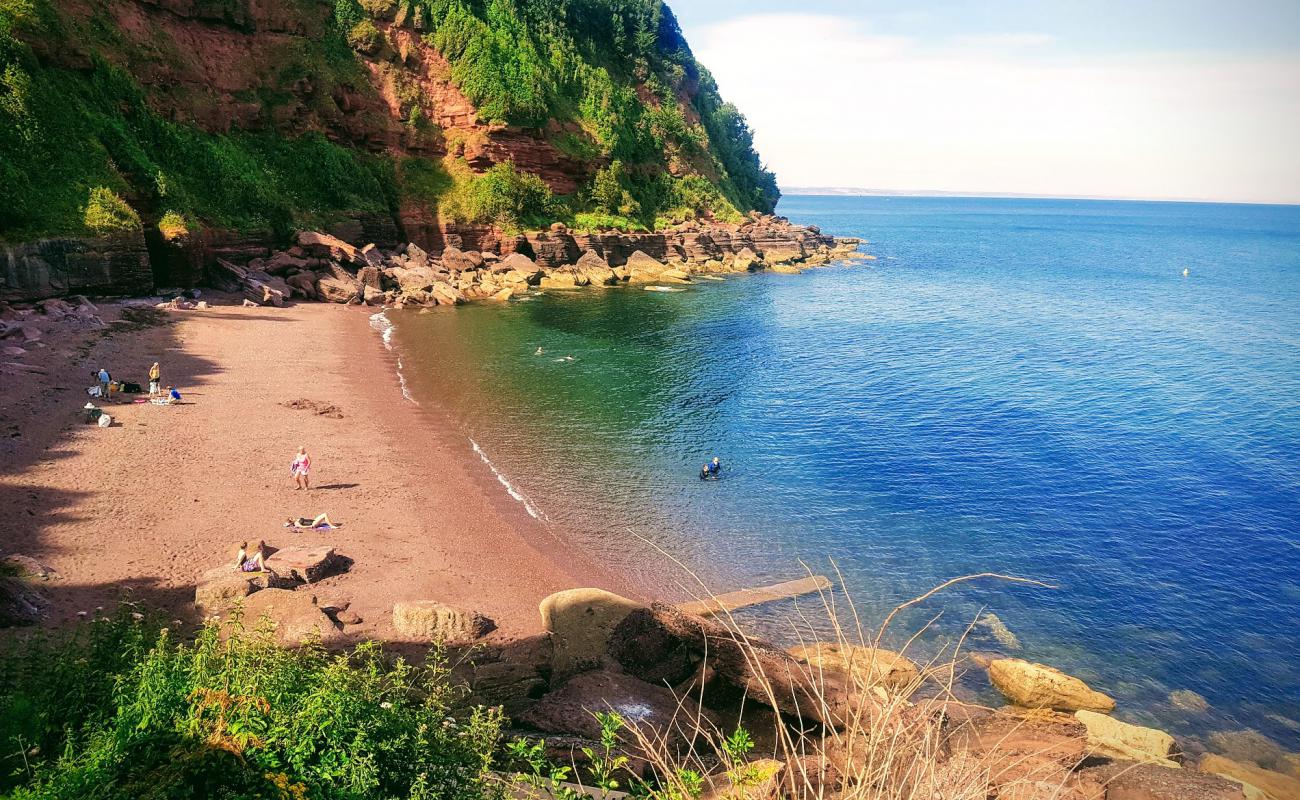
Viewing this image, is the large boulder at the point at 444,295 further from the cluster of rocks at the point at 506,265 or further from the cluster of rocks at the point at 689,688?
the cluster of rocks at the point at 689,688

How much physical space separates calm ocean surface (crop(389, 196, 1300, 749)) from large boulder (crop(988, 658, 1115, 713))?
2.33 feet

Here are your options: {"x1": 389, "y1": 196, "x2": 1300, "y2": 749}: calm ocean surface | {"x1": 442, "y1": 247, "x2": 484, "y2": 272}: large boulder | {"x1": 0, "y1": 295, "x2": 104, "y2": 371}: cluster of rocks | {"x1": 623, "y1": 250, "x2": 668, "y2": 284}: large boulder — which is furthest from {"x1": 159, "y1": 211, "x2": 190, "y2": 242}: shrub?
{"x1": 623, "y1": 250, "x2": 668, "y2": 284}: large boulder

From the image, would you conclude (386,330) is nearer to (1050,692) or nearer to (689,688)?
(689,688)

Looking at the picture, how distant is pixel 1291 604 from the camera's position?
2073cm

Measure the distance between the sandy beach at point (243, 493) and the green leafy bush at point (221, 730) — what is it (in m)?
5.70

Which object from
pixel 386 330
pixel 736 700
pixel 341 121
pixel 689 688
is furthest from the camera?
pixel 341 121

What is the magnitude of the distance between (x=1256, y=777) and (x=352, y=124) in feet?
233

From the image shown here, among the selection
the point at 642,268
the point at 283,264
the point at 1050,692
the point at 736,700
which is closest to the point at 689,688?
the point at 736,700

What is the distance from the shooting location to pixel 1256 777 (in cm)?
1441

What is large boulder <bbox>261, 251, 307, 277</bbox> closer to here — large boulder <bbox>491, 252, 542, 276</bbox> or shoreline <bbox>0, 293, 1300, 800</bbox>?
large boulder <bbox>491, 252, 542, 276</bbox>

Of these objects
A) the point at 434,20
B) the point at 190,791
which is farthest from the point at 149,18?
the point at 190,791

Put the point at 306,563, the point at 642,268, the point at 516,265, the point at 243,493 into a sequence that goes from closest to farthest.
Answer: the point at 306,563 → the point at 243,493 → the point at 516,265 → the point at 642,268

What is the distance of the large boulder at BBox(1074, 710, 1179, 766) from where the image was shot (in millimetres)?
14195

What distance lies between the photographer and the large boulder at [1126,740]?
1420cm
